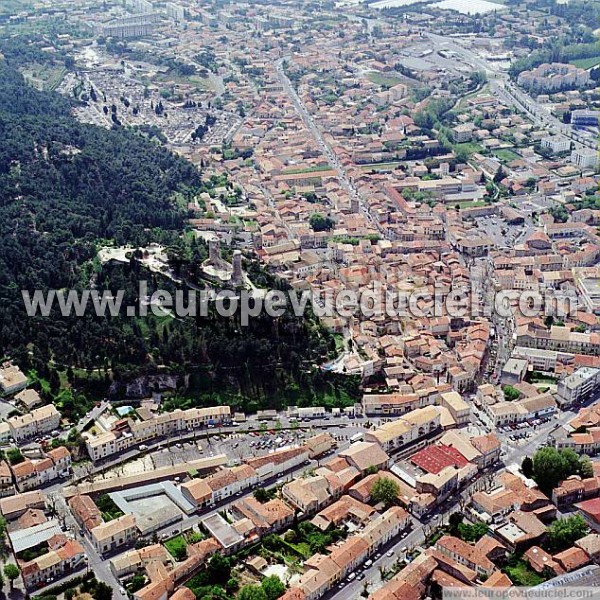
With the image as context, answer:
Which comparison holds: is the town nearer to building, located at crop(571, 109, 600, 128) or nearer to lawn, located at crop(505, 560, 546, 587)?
lawn, located at crop(505, 560, 546, 587)

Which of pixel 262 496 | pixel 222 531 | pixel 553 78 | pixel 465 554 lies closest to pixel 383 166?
pixel 553 78

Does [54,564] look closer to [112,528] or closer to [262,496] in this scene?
[112,528]

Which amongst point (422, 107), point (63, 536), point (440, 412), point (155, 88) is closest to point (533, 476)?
point (440, 412)

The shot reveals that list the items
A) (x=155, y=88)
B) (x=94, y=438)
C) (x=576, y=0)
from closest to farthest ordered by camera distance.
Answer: (x=94, y=438) → (x=155, y=88) → (x=576, y=0)

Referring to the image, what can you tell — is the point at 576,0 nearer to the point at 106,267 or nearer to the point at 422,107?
the point at 422,107

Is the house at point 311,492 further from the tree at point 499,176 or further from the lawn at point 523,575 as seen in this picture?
the tree at point 499,176
